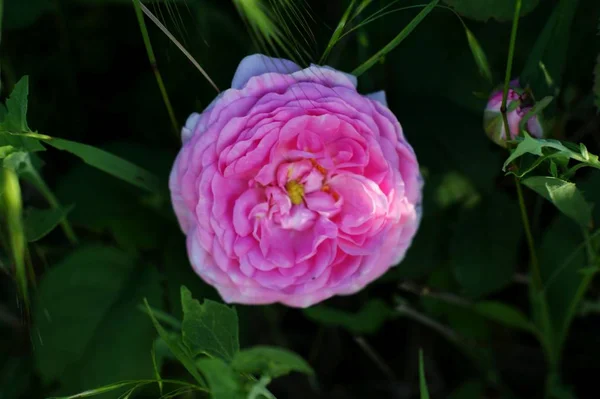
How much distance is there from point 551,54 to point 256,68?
0.83 feet

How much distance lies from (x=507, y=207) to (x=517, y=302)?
7.0 inches

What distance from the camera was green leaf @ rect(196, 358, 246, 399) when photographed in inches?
16.6

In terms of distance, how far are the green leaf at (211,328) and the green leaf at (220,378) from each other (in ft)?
0.19

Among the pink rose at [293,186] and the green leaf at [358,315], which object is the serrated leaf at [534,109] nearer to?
the pink rose at [293,186]

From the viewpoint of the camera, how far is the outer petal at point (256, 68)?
1.91 ft

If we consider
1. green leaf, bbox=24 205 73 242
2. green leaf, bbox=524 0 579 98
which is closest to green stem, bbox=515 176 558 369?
green leaf, bbox=524 0 579 98

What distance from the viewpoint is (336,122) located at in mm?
563

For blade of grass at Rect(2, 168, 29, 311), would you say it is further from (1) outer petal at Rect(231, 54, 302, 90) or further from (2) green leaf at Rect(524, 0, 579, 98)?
(2) green leaf at Rect(524, 0, 579, 98)

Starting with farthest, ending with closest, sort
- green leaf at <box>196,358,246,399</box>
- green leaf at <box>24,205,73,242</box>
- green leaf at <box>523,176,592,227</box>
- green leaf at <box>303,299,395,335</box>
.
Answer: green leaf at <box>303,299,395,335</box> → green leaf at <box>24,205,73,242</box> → green leaf at <box>523,176,592,227</box> → green leaf at <box>196,358,246,399</box>

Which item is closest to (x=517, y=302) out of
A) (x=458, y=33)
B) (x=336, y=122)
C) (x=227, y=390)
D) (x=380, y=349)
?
(x=380, y=349)

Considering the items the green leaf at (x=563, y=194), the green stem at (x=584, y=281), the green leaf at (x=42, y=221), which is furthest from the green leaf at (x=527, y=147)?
the green leaf at (x=42, y=221)

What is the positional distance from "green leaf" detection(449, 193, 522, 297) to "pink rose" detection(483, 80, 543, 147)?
0.17 metres

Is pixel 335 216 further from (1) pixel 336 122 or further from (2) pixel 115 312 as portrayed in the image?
(2) pixel 115 312

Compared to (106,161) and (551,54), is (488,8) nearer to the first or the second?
(551,54)
